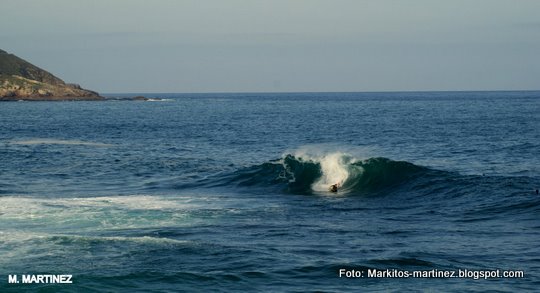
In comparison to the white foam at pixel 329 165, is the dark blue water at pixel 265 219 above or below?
below

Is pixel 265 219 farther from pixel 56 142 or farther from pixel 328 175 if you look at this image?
pixel 56 142

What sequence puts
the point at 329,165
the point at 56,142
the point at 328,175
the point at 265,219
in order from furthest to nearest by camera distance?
1. the point at 56,142
2. the point at 329,165
3. the point at 328,175
4. the point at 265,219

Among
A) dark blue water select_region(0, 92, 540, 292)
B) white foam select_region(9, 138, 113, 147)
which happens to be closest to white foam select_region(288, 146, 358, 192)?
dark blue water select_region(0, 92, 540, 292)

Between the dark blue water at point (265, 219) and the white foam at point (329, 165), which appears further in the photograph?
the white foam at point (329, 165)

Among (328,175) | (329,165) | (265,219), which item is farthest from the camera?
(329,165)

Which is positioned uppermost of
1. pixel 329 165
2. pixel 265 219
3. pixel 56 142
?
pixel 56 142

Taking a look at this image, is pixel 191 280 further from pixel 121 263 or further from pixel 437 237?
pixel 437 237

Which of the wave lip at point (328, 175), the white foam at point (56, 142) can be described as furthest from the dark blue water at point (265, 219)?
the white foam at point (56, 142)

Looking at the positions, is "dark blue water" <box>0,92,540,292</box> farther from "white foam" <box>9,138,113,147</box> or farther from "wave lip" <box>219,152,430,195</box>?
"white foam" <box>9,138,113,147</box>

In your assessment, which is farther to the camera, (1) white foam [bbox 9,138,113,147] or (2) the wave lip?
(1) white foam [bbox 9,138,113,147]

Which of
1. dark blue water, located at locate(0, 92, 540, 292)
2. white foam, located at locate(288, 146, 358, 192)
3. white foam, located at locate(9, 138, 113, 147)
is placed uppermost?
white foam, located at locate(9, 138, 113, 147)

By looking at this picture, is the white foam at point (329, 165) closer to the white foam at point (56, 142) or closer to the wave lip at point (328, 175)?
the wave lip at point (328, 175)

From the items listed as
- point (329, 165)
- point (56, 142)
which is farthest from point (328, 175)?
point (56, 142)

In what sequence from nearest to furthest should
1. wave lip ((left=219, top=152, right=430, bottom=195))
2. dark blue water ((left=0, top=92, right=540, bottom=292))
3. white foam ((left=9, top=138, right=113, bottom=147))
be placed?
dark blue water ((left=0, top=92, right=540, bottom=292)), wave lip ((left=219, top=152, right=430, bottom=195)), white foam ((left=9, top=138, right=113, bottom=147))
